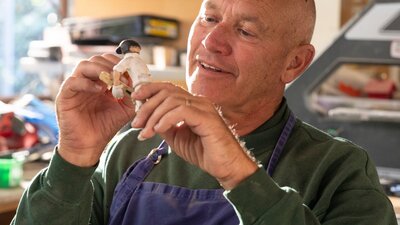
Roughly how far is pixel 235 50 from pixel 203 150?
328mm

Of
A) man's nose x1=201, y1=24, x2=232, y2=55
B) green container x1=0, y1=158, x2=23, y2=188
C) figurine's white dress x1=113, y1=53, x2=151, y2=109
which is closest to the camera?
figurine's white dress x1=113, y1=53, x2=151, y2=109

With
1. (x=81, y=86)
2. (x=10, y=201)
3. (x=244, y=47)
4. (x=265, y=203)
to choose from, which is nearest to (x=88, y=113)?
(x=81, y=86)

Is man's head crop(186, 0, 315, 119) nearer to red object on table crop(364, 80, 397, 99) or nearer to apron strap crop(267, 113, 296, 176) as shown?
apron strap crop(267, 113, 296, 176)

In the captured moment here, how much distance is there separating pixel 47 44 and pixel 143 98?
8.06ft

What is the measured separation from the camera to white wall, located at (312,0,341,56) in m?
2.46

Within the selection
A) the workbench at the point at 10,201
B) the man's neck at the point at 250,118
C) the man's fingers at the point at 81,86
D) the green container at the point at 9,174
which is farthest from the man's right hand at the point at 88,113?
the green container at the point at 9,174

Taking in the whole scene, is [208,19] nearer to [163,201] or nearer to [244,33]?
[244,33]

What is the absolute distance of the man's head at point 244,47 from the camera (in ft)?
4.41

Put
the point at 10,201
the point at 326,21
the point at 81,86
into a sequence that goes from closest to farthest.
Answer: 1. the point at 81,86
2. the point at 10,201
3. the point at 326,21

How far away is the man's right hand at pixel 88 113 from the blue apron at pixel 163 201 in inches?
5.5

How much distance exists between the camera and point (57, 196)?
1.29 metres

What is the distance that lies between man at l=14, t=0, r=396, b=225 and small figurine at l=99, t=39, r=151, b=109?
0.11 meters

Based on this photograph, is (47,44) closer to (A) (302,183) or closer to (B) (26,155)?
(B) (26,155)

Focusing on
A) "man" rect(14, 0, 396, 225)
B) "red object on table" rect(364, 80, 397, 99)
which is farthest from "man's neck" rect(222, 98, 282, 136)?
"red object on table" rect(364, 80, 397, 99)
